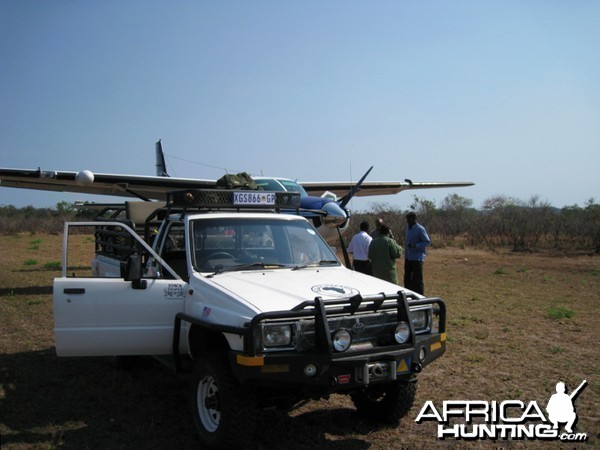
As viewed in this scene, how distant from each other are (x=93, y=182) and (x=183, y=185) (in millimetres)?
3342

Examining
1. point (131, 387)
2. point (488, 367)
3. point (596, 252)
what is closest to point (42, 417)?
point (131, 387)

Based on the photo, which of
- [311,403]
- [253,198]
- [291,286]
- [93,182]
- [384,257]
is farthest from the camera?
[93,182]

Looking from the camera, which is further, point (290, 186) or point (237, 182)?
point (290, 186)

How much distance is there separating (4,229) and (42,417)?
144 ft

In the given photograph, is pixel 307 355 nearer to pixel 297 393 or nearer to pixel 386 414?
pixel 297 393

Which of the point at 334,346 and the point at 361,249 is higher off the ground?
the point at 361,249

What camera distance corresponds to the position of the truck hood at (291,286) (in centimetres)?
426

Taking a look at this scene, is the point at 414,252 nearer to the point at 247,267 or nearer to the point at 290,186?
the point at 290,186

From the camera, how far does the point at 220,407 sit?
4176 mm

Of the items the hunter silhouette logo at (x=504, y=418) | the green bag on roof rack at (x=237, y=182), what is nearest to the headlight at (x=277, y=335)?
the hunter silhouette logo at (x=504, y=418)

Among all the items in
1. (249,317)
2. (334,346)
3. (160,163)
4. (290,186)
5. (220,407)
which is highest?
(160,163)

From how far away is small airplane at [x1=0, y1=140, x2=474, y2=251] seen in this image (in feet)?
41.6

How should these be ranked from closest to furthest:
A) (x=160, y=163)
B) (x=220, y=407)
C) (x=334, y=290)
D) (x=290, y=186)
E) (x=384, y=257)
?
(x=220, y=407) < (x=334, y=290) < (x=384, y=257) < (x=290, y=186) < (x=160, y=163)

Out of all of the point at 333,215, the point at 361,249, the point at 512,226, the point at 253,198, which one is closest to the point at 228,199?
the point at 253,198
